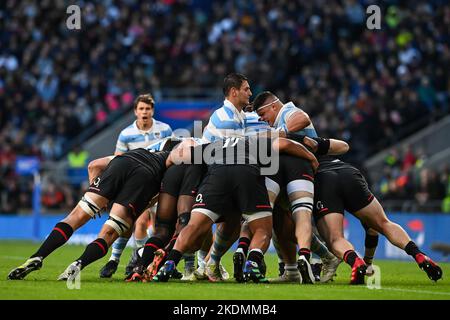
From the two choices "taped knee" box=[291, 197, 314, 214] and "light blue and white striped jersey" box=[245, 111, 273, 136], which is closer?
"taped knee" box=[291, 197, 314, 214]

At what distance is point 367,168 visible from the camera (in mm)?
24703

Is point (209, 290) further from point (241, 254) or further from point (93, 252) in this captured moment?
point (93, 252)

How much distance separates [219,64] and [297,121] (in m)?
17.7

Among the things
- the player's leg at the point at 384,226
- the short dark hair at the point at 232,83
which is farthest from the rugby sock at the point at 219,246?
the short dark hair at the point at 232,83

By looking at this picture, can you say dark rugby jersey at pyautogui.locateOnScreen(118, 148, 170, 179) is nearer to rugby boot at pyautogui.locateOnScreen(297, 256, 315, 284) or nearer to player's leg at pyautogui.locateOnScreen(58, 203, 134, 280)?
player's leg at pyautogui.locateOnScreen(58, 203, 134, 280)

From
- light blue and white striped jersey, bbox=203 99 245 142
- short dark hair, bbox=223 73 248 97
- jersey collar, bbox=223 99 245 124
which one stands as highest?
short dark hair, bbox=223 73 248 97

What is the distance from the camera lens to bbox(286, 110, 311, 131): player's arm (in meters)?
12.1

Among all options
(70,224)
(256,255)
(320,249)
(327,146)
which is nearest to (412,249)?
(320,249)

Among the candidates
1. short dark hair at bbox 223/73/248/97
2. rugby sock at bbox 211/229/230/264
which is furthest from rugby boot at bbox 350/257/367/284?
short dark hair at bbox 223/73/248/97

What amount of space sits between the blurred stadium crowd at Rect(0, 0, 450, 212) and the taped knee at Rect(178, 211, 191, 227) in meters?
12.6

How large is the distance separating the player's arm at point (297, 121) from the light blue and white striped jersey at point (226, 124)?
719 mm

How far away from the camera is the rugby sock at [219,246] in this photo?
12047 mm

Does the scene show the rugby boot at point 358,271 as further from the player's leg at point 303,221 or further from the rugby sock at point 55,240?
the rugby sock at point 55,240

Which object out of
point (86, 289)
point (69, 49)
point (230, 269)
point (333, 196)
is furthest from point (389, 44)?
point (86, 289)
